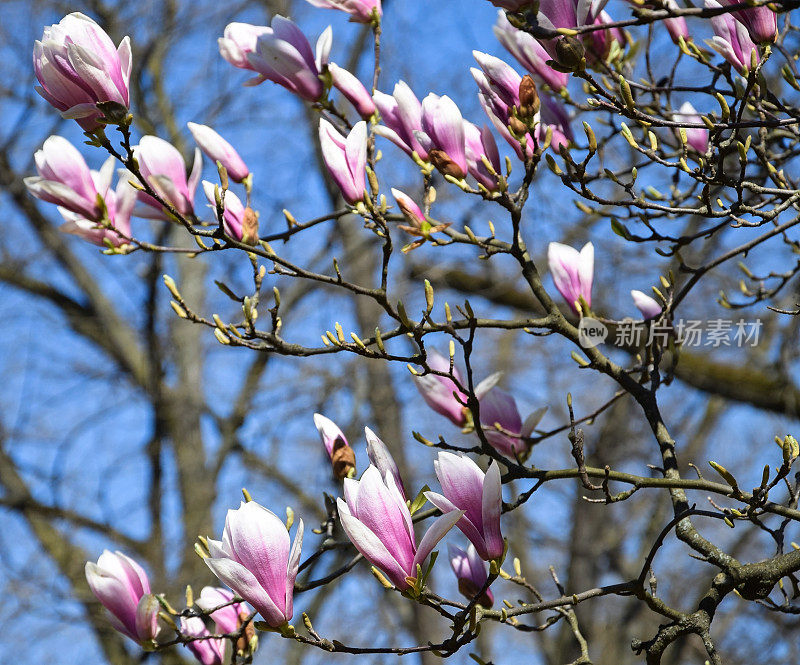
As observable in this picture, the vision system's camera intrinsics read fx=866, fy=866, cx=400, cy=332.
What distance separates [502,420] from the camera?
156 centimetres

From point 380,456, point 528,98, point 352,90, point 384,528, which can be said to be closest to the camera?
point 384,528

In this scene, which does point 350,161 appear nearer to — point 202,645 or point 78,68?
point 78,68

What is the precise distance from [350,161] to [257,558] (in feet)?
2.12

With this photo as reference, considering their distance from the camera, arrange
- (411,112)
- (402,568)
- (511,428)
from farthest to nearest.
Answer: (511,428), (411,112), (402,568)

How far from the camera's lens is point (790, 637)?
5.91 meters

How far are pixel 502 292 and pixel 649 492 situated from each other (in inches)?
112

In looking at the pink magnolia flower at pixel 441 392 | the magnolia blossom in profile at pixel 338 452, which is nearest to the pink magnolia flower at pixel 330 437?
the magnolia blossom in profile at pixel 338 452

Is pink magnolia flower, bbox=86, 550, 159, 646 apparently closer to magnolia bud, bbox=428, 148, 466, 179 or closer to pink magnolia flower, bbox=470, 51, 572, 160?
magnolia bud, bbox=428, 148, 466, 179

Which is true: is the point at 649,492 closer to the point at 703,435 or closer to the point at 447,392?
the point at 703,435

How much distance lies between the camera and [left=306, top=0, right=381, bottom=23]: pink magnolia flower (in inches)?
62.9

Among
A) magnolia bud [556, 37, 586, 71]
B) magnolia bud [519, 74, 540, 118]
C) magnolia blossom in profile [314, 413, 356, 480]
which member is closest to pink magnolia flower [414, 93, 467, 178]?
magnolia bud [519, 74, 540, 118]

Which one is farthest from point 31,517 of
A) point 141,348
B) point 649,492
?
point 649,492

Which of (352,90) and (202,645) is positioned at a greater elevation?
(352,90)

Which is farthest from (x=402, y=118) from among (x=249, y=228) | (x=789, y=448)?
(x=789, y=448)
